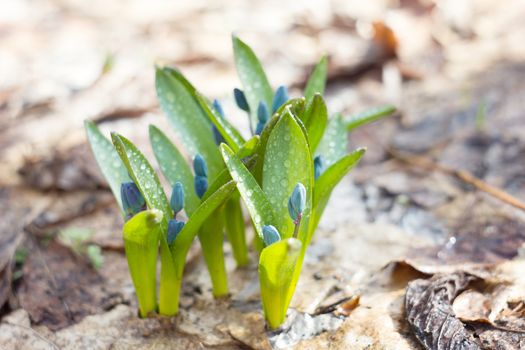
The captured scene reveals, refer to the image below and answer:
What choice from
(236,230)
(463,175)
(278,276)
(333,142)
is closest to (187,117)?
(236,230)

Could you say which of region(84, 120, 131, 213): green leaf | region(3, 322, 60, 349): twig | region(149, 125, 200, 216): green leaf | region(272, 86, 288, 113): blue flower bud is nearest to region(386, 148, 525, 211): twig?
region(272, 86, 288, 113): blue flower bud

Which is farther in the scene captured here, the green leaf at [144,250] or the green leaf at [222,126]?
the green leaf at [222,126]

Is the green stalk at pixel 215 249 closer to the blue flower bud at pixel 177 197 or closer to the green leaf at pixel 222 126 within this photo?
the blue flower bud at pixel 177 197

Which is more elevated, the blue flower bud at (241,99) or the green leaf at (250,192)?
the blue flower bud at (241,99)

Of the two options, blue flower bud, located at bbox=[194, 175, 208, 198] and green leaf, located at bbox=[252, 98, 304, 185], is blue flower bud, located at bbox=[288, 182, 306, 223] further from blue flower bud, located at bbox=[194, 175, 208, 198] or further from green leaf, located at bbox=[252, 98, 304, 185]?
blue flower bud, located at bbox=[194, 175, 208, 198]

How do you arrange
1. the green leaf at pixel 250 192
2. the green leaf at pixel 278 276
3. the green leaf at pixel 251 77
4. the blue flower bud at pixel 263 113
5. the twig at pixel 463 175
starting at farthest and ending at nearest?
1. the twig at pixel 463 175
2. the green leaf at pixel 251 77
3. the blue flower bud at pixel 263 113
4. the green leaf at pixel 250 192
5. the green leaf at pixel 278 276

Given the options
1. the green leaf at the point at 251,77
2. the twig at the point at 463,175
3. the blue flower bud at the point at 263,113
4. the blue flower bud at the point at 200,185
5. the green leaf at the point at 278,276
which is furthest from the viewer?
the twig at the point at 463,175

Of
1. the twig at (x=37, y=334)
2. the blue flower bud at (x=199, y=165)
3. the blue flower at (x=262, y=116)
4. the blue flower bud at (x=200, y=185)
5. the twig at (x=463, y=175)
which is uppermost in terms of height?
the blue flower at (x=262, y=116)

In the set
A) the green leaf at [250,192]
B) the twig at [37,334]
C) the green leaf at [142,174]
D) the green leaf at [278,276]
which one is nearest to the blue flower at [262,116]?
the green leaf at [250,192]
